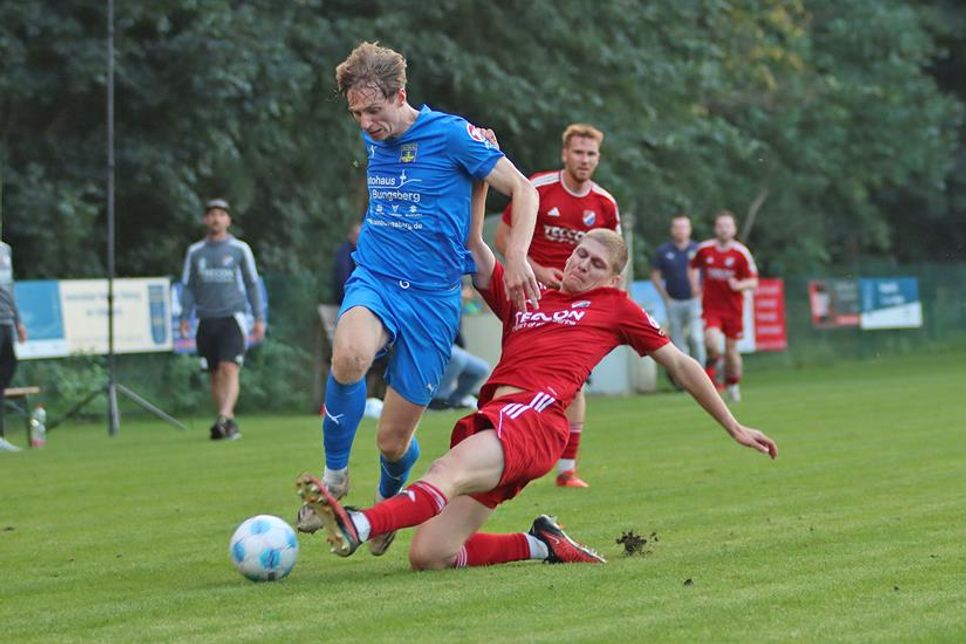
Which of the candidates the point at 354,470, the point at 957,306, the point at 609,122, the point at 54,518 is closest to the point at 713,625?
the point at 54,518

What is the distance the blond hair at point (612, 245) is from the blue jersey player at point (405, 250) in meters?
0.43

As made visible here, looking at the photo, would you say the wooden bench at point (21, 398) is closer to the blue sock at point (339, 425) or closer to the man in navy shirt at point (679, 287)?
the man in navy shirt at point (679, 287)

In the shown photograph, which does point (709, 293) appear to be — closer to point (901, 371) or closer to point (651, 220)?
point (901, 371)

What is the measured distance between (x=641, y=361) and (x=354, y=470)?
13206 mm

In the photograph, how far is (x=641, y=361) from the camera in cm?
2598

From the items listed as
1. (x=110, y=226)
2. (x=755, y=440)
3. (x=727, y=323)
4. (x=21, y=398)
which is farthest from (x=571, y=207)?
(x=727, y=323)

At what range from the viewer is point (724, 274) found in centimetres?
2238

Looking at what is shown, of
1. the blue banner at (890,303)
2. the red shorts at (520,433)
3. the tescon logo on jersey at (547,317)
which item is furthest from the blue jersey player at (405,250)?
the blue banner at (890,303)

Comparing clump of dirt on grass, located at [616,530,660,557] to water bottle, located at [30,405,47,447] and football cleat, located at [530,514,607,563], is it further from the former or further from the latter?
water bottle, located at [30,405,47,447]

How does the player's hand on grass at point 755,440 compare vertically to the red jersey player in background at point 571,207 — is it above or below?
below

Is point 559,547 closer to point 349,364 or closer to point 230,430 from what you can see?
point 349,364

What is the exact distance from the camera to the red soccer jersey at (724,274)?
22.3 metres

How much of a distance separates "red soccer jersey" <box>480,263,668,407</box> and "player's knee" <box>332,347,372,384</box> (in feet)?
2.03

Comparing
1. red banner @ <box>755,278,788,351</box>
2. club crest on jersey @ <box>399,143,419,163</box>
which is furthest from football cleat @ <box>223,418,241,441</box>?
red banner @ <box>755,278,788,351</box>
